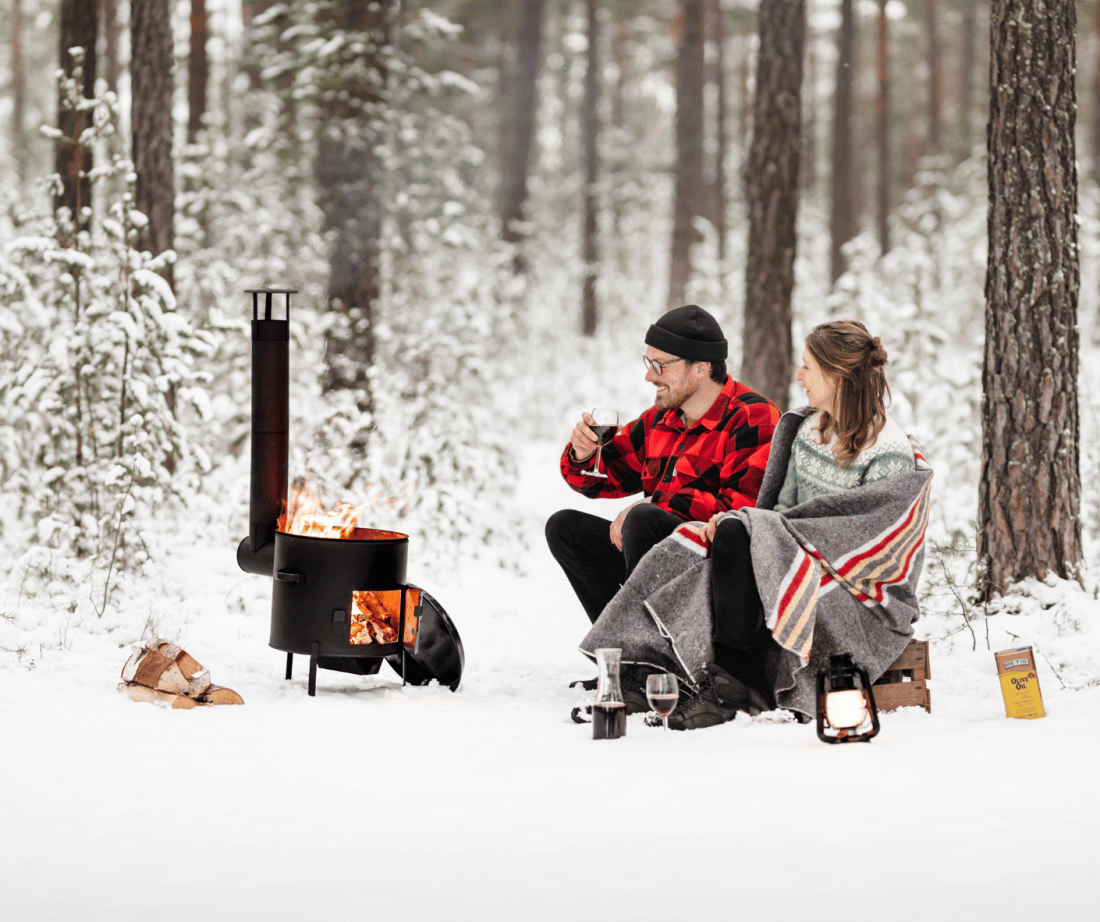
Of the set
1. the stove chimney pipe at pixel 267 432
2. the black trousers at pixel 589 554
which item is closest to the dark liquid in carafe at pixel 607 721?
the black trousers at pixel 589 554

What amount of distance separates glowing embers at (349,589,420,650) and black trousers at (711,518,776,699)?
1116 millimetres

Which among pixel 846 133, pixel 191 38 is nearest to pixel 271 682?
pixel 191 38

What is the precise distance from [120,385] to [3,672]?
2163 mm

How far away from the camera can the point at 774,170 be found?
7.76m

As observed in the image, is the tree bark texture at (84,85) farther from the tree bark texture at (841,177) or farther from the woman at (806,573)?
the tree bark texture at (841,177)

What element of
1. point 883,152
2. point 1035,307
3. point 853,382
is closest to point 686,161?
point 883,152

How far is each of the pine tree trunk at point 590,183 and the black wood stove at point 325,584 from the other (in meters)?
12.3

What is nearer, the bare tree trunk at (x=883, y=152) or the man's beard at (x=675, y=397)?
the man's beard at (x=675, y=397)

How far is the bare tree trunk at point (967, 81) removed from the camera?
22.8 metres

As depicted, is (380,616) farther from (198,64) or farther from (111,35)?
(111,35)

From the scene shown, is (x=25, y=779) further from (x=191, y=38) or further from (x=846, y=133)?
(x=846, y=133)

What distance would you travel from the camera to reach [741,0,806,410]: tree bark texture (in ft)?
25.5

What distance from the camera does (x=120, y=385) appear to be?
6008 mm

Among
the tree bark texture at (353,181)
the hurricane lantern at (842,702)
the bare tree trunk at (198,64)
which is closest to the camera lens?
the hurricane lantern at (842,702)
